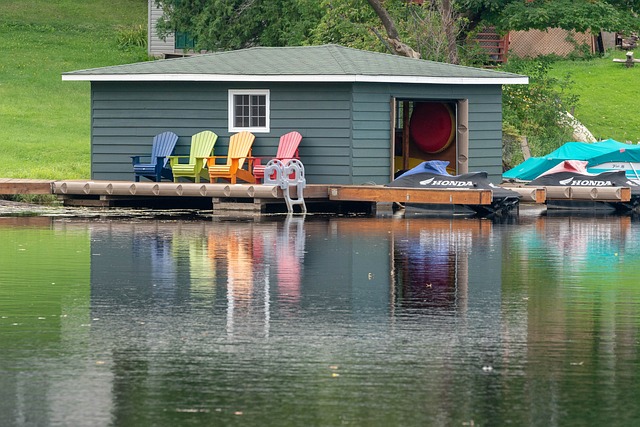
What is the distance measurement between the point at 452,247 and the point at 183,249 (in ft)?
12.8

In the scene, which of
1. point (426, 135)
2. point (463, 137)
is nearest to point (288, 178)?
point (463, 137)

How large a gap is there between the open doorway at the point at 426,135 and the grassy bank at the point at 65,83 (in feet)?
25.4

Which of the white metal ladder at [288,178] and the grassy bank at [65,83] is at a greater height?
the grassy bank at [65,83]

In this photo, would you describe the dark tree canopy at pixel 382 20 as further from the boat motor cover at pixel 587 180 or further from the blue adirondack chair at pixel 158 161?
the blue adirondack chair at pixel 158 161

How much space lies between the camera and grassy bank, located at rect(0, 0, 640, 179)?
120 feet

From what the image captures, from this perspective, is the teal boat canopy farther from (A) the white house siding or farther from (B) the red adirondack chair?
(A) the white house siding

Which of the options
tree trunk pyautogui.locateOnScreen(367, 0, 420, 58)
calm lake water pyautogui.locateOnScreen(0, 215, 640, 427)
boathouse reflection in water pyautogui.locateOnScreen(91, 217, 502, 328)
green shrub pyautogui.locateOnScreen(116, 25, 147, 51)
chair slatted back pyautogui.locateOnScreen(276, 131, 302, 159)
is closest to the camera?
calm lake water pyautogui.locateOnScreen(0, 215, 640, 427)

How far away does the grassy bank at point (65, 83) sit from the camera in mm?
36562

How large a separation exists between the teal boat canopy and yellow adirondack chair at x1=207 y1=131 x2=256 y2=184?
6.72m

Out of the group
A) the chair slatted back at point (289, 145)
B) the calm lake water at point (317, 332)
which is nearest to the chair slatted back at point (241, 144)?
the chair slatted back at point (289, 145)

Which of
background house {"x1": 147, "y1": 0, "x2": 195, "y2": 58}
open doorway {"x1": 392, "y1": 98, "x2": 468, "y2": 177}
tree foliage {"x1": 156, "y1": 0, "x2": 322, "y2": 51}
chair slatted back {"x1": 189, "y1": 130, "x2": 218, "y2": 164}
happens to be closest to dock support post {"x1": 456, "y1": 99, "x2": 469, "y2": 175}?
open doorway {"x1": 392, "y1": 98, "x2": 468, "y2": 177}

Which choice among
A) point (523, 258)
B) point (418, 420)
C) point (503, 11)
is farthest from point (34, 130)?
point (418, 420)

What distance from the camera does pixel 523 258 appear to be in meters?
18.2

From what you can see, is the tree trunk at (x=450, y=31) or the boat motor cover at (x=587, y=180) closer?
the boat motor cover at (x=587, y=180)
